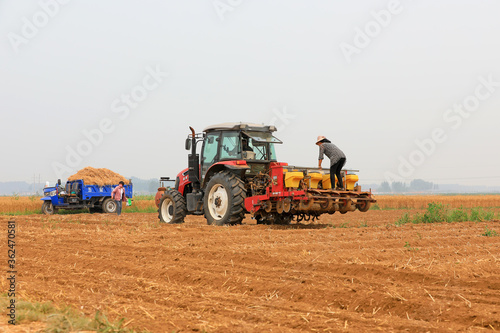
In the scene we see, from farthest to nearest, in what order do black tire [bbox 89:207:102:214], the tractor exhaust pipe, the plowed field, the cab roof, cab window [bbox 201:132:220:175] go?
1. black tire [bbox 89:207:102:214]
2. the tractor exhaust pipe
3. cab window [bbox 201:132:220:175]
4. the cab roof
5. the plowed field

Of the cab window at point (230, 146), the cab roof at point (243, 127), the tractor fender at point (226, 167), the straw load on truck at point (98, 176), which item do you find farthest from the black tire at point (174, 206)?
the straw load on truck at point (98, 176)

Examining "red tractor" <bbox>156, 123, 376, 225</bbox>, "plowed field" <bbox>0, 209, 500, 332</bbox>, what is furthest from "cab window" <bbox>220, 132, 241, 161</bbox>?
"plowed field" <bbox>0, 209, 500, 332</bbox>

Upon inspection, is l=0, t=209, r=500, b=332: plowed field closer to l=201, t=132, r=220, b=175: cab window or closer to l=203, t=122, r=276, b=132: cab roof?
l=203, t=122, r=276, b=132: cab roof

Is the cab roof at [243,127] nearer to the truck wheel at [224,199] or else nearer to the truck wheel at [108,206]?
the truck wheel at [224,199]

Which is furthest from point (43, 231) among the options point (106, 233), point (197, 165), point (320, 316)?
point (320, 316)

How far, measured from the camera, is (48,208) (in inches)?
1014

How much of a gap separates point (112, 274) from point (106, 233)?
5.26 m

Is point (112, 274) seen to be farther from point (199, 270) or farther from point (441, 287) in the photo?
point (441, 287)

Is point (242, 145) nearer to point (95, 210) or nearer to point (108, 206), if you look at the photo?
point (108, 206)

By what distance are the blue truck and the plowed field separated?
49.9 ft

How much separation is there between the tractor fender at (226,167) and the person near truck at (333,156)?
6.16 ft

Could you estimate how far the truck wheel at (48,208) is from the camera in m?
25.6

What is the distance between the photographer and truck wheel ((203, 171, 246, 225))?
1283cm

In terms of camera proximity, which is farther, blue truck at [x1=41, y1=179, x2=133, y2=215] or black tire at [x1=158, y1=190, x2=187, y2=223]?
blue truck at [x1=41, y1=179, x2=133, y2=215]
